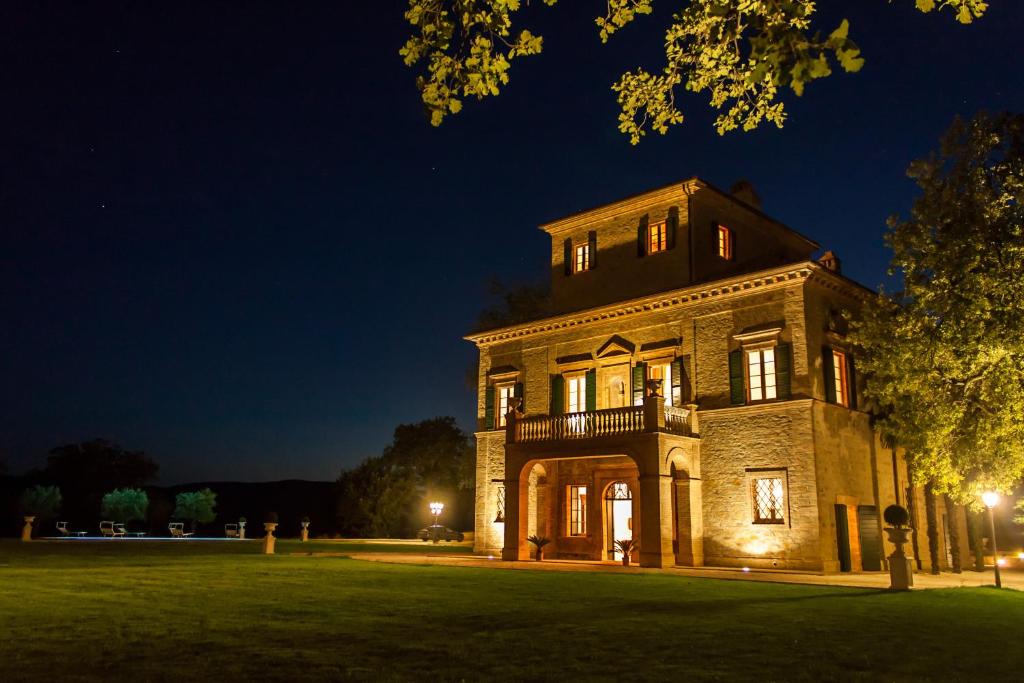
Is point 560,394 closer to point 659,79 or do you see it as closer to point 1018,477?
point 1018,477

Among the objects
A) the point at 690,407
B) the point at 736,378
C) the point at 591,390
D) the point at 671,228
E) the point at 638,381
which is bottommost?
the point at 690,407

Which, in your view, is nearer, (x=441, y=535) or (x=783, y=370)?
(x=783, y=370)

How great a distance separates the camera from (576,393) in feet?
88.8

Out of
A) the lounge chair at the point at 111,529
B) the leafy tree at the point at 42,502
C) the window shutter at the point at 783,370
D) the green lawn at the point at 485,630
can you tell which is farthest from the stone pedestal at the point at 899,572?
the leafy tree at the point at 42,502

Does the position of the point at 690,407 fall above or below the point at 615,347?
below

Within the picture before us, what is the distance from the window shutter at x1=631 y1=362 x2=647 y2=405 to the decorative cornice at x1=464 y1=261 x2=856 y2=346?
1.81 metres

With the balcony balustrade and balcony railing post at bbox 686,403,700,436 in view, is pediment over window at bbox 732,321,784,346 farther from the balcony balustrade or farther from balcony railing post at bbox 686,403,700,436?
the balcony balustrade

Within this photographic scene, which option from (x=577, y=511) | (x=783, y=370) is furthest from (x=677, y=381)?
(x=577, y=511)

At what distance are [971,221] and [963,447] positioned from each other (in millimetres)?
6167

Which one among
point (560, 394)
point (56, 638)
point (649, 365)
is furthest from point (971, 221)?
point (56, 638)

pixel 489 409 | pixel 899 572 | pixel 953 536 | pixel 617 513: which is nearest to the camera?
pixel 899 572

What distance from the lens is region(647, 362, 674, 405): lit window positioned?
80.9ft

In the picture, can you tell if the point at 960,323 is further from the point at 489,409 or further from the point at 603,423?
the point at 489,409

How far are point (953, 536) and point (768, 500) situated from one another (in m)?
8.17
